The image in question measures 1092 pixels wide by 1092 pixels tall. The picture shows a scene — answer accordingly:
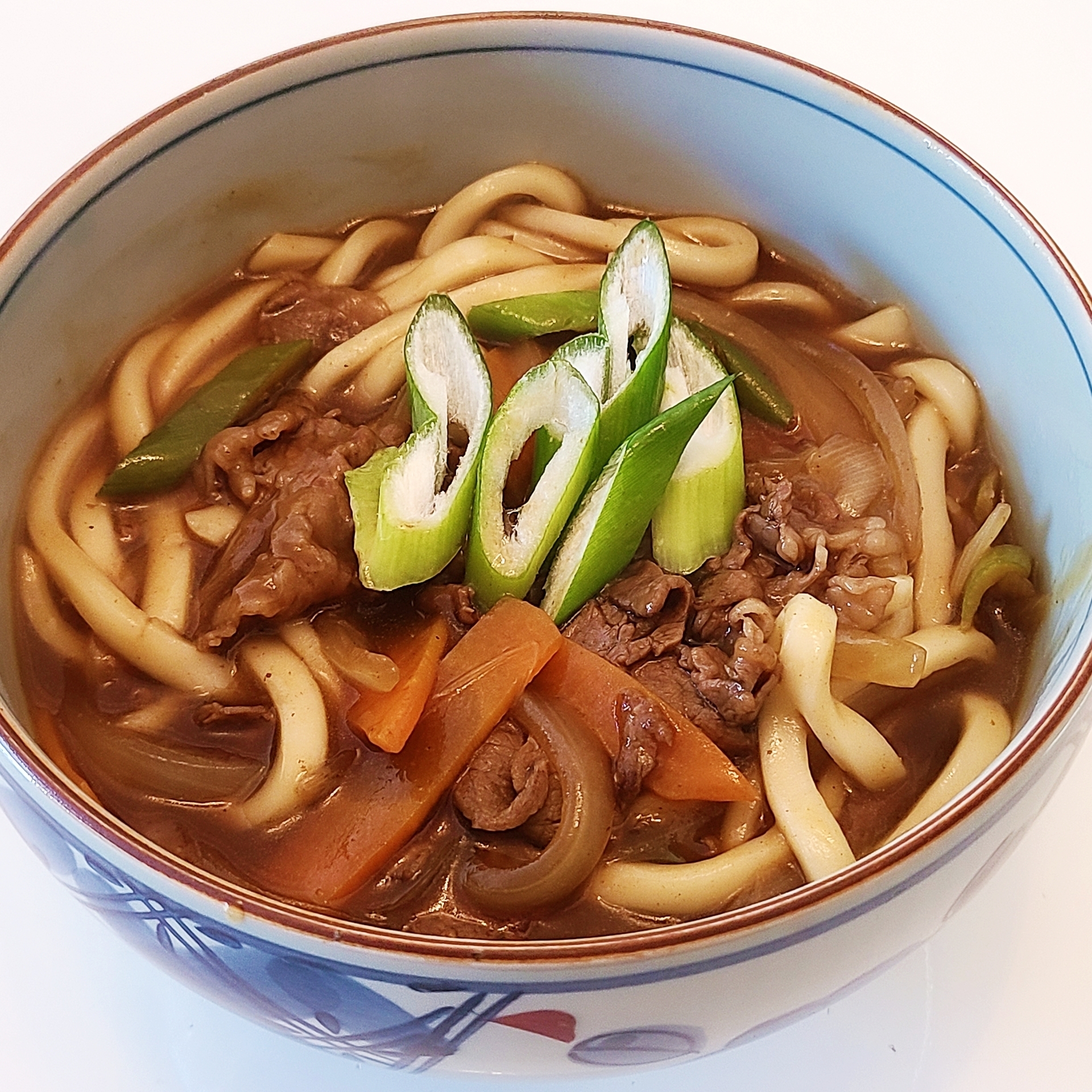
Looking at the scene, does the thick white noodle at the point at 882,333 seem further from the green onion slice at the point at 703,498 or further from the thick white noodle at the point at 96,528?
the thick white noodle at the point at 96,528

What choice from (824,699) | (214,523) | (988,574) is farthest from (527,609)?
(988,574)

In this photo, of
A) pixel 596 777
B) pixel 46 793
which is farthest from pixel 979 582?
pixel 46 793

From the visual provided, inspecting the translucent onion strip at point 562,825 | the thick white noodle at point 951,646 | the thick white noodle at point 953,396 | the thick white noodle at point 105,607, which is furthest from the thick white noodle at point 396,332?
the thick white noodle at point 951,646

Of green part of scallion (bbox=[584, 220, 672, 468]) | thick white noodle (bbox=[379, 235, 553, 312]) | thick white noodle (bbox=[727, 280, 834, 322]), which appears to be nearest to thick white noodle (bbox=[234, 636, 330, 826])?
green part of scallion (bbox=[584, 220, 672, 468])

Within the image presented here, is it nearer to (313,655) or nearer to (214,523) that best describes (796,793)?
(313,655)

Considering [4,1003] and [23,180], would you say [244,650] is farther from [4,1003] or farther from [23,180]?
[23,180]

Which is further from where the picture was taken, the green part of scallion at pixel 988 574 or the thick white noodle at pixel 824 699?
→ the green part of scallion at pixel 988 574
